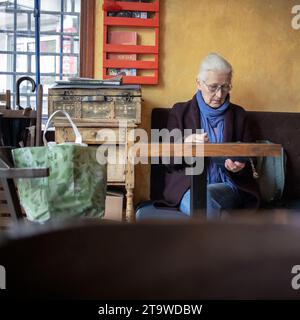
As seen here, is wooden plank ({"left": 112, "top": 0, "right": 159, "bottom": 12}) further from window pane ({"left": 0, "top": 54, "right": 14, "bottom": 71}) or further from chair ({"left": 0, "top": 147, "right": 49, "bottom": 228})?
chair ({"left": 0, "top": 147, "right": 49, "bottom": 228})

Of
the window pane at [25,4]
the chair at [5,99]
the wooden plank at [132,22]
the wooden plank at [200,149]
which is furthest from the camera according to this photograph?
the window pane at [25,4]

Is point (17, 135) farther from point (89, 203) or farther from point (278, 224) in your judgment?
point (278, 224)

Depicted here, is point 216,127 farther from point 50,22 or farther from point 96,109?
point 50,22

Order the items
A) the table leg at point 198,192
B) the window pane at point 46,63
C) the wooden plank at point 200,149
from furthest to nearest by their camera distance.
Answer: the window pane at point 46,63, the table leg at point 198,192, the wooden plank at point 200,149

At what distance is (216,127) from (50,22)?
1.55m

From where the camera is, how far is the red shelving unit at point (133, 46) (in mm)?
3363

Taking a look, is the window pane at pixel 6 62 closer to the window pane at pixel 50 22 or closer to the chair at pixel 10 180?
the window pane at pixel 50 22

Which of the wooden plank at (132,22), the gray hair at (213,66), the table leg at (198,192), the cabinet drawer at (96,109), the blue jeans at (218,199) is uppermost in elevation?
the wooden plank at (132,22)

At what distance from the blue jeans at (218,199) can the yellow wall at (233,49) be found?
81 cm

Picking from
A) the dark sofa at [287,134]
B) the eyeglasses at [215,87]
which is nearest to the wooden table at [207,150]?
the eyeglasses at [215,87]

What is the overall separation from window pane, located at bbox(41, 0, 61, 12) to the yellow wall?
36 centimetres

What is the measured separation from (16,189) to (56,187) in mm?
221

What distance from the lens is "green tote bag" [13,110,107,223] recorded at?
6.01ft

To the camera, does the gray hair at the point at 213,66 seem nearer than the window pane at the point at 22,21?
Yes
